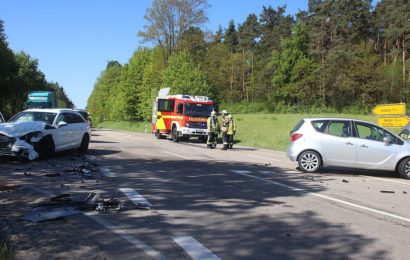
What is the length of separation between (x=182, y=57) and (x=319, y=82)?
90.6ft

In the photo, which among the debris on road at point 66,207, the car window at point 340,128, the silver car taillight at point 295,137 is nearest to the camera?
the debris on road at point 66,207

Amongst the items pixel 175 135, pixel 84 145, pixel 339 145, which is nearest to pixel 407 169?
pixel 339 145

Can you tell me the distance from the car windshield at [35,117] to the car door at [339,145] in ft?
29.0

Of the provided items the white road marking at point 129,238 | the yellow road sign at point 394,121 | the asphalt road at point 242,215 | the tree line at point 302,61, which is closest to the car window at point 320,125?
the asphalt road at point 242,215

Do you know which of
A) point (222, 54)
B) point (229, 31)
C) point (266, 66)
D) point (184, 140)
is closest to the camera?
point (184, 140)

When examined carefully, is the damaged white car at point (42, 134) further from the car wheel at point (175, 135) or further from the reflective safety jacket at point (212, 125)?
the car wheel at point (175, 135)

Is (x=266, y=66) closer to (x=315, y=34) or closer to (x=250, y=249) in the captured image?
(x=315, y=34)

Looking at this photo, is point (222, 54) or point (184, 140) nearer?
point (184, 140)

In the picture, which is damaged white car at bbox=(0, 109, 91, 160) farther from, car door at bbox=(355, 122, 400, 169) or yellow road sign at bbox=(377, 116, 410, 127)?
yellow road sign at bbox=(377, 116, 410, 127)

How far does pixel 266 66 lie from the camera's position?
283 ft

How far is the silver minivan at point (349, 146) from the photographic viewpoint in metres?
13.5

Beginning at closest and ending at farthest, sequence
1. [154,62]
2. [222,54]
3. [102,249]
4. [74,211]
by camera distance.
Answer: [102,249]
[74,211]
[154,62]
[222,54]

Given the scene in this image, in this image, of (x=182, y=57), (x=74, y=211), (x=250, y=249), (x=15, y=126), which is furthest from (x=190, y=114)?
(x=182, y=57)

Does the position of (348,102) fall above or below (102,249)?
above
